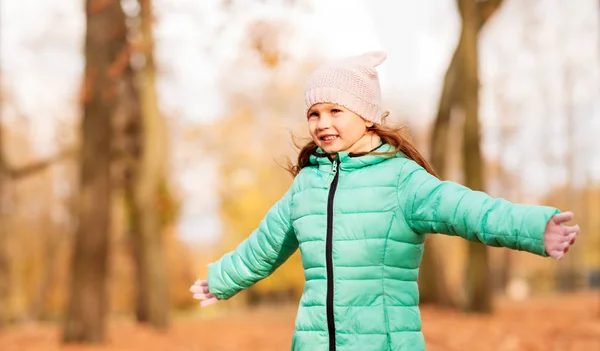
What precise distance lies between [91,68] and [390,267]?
9503 mm

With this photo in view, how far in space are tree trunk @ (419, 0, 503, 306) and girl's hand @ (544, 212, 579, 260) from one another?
12.2 meters

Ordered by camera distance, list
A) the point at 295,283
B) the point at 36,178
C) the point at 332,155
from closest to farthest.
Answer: the point at 332,155, the point at 36,178, the point at 295,283

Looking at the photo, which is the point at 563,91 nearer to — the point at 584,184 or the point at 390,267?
the point at 584,184

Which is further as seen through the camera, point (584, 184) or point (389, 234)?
point (584, 184)

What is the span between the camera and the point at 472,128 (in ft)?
43.1

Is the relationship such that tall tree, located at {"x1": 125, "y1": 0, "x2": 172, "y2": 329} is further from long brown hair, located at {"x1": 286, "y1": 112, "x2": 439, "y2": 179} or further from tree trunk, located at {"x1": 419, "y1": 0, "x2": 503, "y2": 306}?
long brown hair, located at {"x1": 286, "y1": 112, "x2": 439, "y2": 179}

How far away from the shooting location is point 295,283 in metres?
46.2

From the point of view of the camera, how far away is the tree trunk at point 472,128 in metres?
12.9

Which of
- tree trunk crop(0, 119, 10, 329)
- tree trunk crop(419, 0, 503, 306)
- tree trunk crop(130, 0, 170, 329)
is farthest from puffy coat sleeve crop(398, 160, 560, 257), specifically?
tree trunk crop(0, 119, 10, 329)

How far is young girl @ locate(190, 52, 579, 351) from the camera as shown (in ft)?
10.4

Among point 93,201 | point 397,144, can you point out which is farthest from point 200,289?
point 93,201

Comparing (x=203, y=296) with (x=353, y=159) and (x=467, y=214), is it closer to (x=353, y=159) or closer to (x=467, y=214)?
(x=353, y=159)

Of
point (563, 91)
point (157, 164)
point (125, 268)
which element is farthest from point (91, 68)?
point (125, 268)

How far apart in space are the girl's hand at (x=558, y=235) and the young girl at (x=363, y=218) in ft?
0.30
